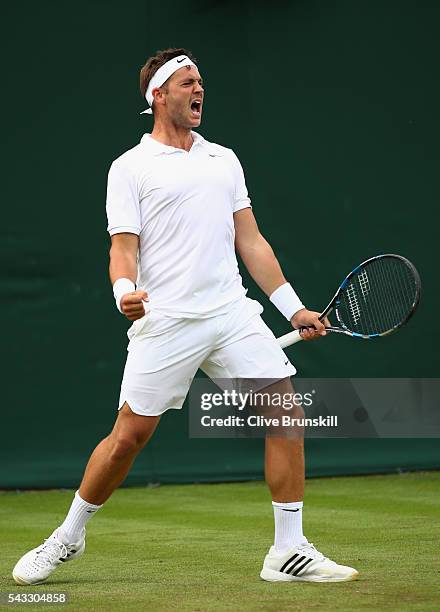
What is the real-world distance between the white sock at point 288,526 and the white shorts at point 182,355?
1.26ft

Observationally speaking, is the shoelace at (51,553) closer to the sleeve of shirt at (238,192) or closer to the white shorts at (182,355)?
the white shorts at (182,355)

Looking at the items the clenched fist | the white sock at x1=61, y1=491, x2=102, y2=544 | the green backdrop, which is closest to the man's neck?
the clenched fist

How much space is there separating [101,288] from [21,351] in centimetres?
Result: 52

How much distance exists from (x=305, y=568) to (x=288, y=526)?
131 mm

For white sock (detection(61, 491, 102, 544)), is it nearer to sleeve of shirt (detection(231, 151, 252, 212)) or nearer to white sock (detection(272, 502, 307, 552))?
white sock (detection(272, 502, 307, 552))

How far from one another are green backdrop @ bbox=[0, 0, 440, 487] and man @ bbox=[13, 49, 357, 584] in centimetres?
269

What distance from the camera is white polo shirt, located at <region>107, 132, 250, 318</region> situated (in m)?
3.84

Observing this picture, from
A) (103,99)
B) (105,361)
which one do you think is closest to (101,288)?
(105,361)

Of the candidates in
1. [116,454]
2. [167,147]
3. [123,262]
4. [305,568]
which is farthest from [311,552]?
[167,147]

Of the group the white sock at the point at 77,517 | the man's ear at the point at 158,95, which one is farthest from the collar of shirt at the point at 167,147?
the white sock at the point at 77,517

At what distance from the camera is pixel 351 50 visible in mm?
6895

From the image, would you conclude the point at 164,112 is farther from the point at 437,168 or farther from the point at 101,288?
the point at 437,168

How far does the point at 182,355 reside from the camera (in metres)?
3.83

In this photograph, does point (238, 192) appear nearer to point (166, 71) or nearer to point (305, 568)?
point (166, 71)
